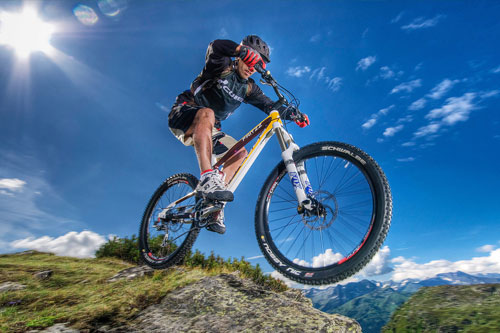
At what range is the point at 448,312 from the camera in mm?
8977

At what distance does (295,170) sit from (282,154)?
1.21 feet

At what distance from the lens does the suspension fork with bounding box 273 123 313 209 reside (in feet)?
10.5

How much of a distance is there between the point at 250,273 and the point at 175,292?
278 cm

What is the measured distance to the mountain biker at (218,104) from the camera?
3.44m

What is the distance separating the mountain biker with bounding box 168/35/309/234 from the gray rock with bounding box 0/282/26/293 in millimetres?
A: 2799

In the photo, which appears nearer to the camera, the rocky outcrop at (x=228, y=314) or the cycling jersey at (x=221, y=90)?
the rocky outcrop at (x=228, y=314)

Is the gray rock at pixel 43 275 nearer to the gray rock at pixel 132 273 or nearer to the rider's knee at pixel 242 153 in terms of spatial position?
the gray rock at pixel 132 273

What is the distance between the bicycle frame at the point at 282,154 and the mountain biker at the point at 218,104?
231 millimetres

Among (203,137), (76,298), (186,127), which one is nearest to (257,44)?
(203,137)

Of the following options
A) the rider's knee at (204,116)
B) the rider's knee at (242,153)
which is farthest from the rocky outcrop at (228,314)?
the rider's knee at (204,116)

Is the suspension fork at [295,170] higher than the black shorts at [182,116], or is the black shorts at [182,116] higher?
the black shorts at [182,116]

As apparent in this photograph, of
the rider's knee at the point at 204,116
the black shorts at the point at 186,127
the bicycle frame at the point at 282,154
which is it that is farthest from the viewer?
the black shorts at the point at 186,127

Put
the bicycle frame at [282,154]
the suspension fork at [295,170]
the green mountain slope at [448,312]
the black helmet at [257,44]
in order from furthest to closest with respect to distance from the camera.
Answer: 1. the green mountain slope at [448,312]
2. the black helmet at [257,44]
3. the bicycle frame at [282,154]
4. the suspension fork at [295,170]

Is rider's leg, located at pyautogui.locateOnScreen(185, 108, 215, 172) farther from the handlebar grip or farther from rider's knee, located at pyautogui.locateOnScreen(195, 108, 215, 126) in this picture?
the handlebar grip
